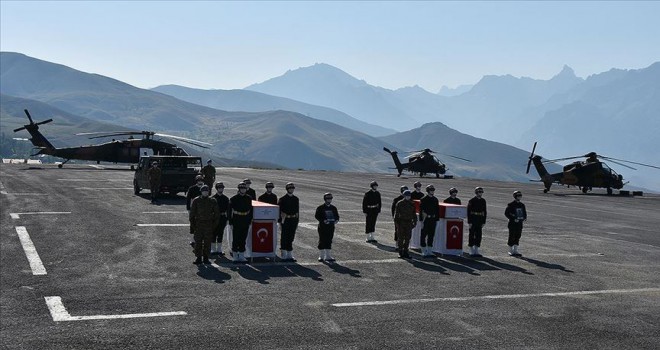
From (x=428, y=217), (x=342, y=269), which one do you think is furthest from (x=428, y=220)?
(x=342, y=269)

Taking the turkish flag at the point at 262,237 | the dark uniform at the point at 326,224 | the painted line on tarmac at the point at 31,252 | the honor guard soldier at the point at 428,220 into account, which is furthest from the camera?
the honor guard soldier at the point at 428,220

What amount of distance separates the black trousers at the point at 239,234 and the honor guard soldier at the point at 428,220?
544 centimetres

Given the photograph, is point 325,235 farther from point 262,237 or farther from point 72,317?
point 72,317

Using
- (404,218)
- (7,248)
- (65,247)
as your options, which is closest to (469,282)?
(404,218)

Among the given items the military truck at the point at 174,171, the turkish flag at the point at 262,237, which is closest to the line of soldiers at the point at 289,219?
the turkish flag at the point at 262,237

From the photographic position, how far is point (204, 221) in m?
17.4

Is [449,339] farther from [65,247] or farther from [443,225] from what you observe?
[65,247]

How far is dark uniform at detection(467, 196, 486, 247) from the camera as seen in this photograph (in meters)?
20.1

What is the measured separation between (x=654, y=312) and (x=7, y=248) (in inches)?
673

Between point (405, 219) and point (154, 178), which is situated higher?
point (154, 178)

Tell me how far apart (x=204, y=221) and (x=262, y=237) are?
175cm

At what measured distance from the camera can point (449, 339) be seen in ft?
37.1

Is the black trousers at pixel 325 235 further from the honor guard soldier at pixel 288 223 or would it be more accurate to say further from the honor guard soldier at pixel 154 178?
the honor guard soldier at pixel 154 178

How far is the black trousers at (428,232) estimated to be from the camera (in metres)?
19.7
